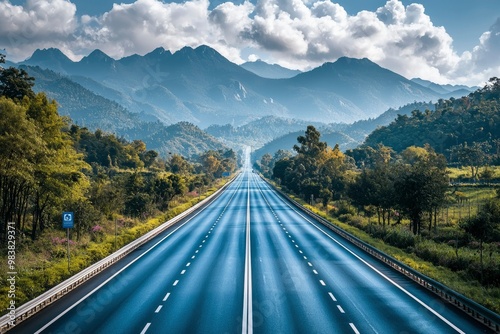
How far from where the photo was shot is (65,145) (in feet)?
118

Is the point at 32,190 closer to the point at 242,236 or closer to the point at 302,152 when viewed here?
the point at 242,236

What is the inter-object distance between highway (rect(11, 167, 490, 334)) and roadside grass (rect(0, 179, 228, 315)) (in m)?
1.67

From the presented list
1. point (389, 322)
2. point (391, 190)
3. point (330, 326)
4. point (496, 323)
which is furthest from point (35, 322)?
point (391, 190)

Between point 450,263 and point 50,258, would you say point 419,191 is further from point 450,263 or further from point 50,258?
point 50,258

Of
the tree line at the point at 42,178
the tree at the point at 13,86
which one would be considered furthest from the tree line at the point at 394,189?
the tree at the point at 13,86

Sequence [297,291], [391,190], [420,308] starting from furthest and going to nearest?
[391,190] < [297,291] < [420,308]

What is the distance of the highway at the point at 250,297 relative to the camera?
54.5ft

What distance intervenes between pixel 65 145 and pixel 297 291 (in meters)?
25.2

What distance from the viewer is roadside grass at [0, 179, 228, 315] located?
67.6 feet

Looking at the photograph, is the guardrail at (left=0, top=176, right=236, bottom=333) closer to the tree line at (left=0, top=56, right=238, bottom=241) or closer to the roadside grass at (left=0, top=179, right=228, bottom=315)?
the roadside grass at (left=0, top=179, right=228, bottom=315)

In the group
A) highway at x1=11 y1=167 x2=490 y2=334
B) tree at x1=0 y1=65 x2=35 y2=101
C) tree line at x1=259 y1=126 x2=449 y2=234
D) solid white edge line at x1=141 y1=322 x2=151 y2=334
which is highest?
tree at x1=0 y1=65 x2=35 y2=101

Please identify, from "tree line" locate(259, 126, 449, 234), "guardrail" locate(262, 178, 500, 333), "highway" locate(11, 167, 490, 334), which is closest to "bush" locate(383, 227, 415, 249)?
"guardrail" locate(262, 178, 500, 333)

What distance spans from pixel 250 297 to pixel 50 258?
56.1ft

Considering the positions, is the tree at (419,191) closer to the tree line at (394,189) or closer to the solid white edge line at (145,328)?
the tree line at (394,189)
